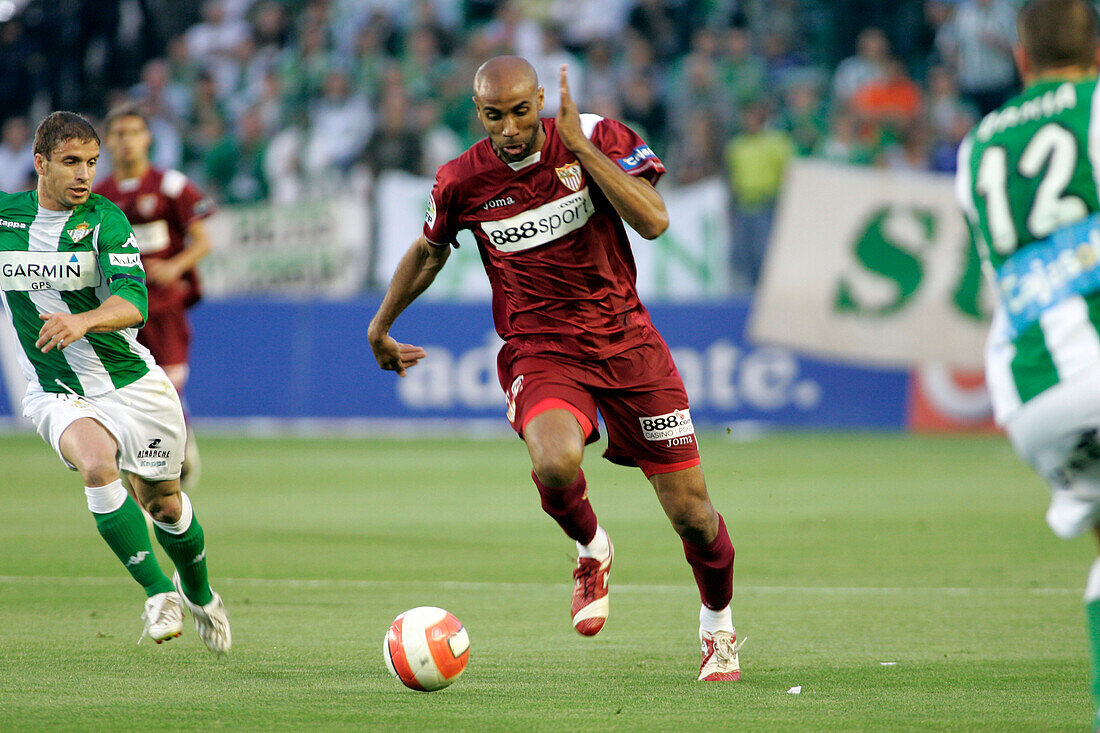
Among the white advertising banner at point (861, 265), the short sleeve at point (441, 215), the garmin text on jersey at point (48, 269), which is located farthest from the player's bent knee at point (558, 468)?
the white advertising banner at point (861, 265)

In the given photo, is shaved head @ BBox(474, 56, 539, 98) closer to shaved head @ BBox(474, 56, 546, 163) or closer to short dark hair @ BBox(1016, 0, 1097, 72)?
shaved head @ BBox(474, 56, 546, 163)

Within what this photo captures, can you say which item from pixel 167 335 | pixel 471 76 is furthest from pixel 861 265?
pixel 167 335

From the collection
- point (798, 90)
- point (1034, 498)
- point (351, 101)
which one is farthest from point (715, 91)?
point (1034, 498)

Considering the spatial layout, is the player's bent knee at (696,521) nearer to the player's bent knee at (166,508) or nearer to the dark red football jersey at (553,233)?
the dark red football jersey at (553,233)

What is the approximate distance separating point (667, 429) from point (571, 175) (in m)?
1.04

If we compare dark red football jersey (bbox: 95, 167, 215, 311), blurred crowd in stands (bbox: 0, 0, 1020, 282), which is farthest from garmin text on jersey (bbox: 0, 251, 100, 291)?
blurred crowd in stands (bbox: 0, 0, 1020, 282)

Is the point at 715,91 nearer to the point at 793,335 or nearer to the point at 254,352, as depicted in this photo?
the point at 793,335

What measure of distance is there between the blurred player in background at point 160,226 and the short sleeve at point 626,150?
13.5 feet

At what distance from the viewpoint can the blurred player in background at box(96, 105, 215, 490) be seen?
29.4ft

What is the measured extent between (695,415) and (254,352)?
515cm

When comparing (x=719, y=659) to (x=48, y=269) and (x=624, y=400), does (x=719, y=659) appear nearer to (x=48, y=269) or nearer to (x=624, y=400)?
(x=624, y=400)

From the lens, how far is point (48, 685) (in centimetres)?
515

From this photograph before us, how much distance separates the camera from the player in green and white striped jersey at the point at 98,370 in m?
5.92

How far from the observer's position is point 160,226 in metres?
9.27
